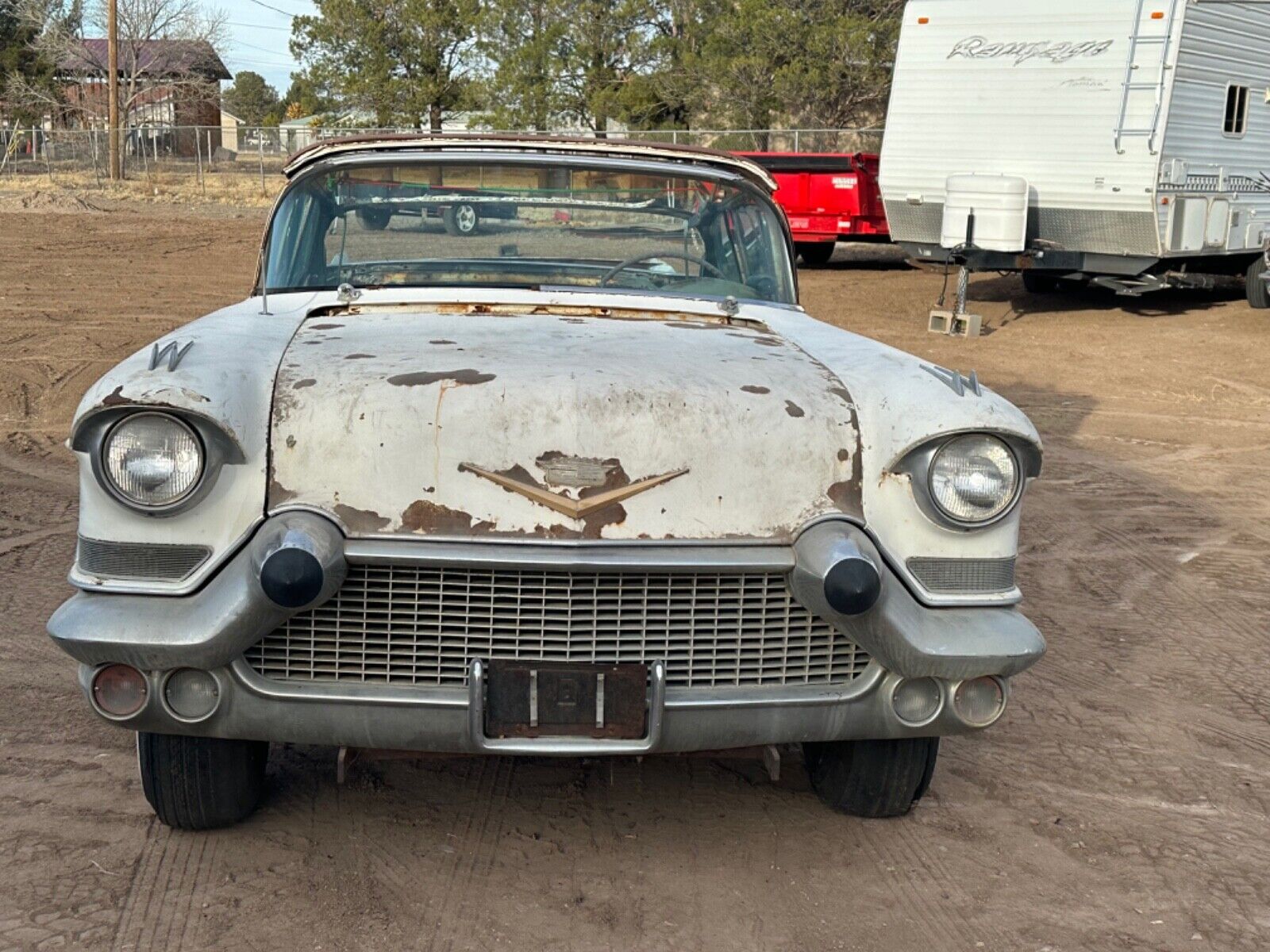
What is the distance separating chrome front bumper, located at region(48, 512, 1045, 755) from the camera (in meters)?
2.86

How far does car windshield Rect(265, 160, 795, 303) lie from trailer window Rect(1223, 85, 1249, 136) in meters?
10.8

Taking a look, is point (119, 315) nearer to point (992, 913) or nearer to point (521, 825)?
point (521, 825)

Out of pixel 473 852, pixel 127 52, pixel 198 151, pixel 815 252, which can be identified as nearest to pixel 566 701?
pixel 473 852

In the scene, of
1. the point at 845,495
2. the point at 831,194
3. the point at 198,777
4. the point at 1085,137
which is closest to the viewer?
the point at 845,495

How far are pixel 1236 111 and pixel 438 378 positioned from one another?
12915 millimetres

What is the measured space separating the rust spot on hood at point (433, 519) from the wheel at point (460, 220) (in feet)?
5.54

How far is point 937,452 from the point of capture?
3.09m

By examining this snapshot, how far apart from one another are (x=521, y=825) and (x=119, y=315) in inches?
395

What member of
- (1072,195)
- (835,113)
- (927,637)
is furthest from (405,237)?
(835,113)

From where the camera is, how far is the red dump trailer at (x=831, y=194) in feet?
57.5

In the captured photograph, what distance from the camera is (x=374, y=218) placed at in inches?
173

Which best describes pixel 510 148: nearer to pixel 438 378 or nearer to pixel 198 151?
pixel 438 378

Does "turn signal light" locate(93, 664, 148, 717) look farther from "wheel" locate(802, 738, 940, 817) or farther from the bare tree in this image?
the bare tree

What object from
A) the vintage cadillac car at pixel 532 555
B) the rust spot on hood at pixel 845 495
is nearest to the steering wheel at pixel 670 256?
the vintage cadillac car at pixel 532 555
